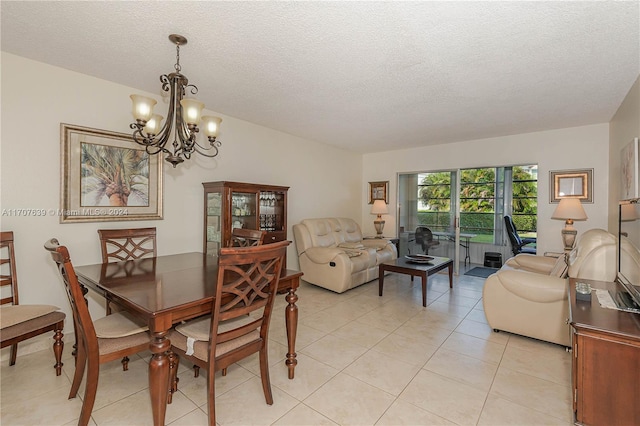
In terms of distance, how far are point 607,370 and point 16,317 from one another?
11.8 ft

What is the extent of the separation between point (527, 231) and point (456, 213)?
8.08 feet

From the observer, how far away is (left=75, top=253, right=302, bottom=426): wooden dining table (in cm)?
146

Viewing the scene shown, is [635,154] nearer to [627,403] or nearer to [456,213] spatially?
[627,403]

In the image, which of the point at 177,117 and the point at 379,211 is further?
the point at 379,211

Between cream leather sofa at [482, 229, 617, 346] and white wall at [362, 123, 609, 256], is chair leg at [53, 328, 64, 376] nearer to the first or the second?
cream leather sofa at [482, 229, 617, 346]

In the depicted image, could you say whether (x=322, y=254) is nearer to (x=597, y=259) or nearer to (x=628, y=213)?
(x=597, y=259)

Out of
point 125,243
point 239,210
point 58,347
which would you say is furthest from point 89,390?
point 239,210

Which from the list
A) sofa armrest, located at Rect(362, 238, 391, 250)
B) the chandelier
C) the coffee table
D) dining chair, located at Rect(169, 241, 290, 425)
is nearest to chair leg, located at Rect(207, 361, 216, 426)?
dining chair, located at Rect(169, 241, 290, 425)

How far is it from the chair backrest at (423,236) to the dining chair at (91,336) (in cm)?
510

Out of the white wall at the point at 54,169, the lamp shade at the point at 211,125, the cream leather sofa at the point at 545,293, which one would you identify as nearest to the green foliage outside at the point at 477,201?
the cream leather sofa at the point at 545,293

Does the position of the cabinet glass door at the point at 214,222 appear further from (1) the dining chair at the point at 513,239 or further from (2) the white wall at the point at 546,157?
(1) the dining chair at the point at 513,239

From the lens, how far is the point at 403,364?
235 cm

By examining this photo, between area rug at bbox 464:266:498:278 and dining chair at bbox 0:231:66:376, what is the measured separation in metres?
5.93

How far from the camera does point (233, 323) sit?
1.87m
